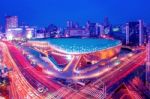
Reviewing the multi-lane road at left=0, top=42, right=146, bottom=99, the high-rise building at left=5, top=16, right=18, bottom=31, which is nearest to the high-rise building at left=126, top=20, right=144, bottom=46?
the multi-lane road at left=0, top=42, right=146, bottom=99

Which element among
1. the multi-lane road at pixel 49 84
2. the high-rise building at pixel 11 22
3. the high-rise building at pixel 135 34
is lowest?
the multi-lane road at pixel 49 84

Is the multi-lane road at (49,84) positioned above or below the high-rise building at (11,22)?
below

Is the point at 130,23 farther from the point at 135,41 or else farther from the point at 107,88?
the point at 107,88

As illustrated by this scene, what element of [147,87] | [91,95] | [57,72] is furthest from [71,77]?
[147,87]

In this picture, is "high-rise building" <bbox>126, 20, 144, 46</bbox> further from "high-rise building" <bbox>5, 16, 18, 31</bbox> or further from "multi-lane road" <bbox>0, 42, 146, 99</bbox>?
"high-rise building" <bbox>5, 16, 18, 31</bbox>

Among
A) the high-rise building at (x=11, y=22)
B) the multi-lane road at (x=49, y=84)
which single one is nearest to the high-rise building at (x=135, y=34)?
the multi-lane road at (x=49, y=84)

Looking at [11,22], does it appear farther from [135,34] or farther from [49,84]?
[49,84]

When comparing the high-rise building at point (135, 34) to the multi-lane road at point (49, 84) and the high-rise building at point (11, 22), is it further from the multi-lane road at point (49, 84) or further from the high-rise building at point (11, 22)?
the high-rise building at point (11, 22)

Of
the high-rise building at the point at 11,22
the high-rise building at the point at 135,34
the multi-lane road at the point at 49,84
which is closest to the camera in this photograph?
the multi-lane road at the point at 49,84

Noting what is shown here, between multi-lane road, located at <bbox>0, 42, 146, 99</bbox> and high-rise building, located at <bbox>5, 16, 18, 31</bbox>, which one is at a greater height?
high-rise building, located at <bbox>5, 16, 18, 31</bbox>

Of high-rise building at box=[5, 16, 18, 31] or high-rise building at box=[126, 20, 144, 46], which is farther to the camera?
high-rise building at box=[5, 16, 18, 31]
